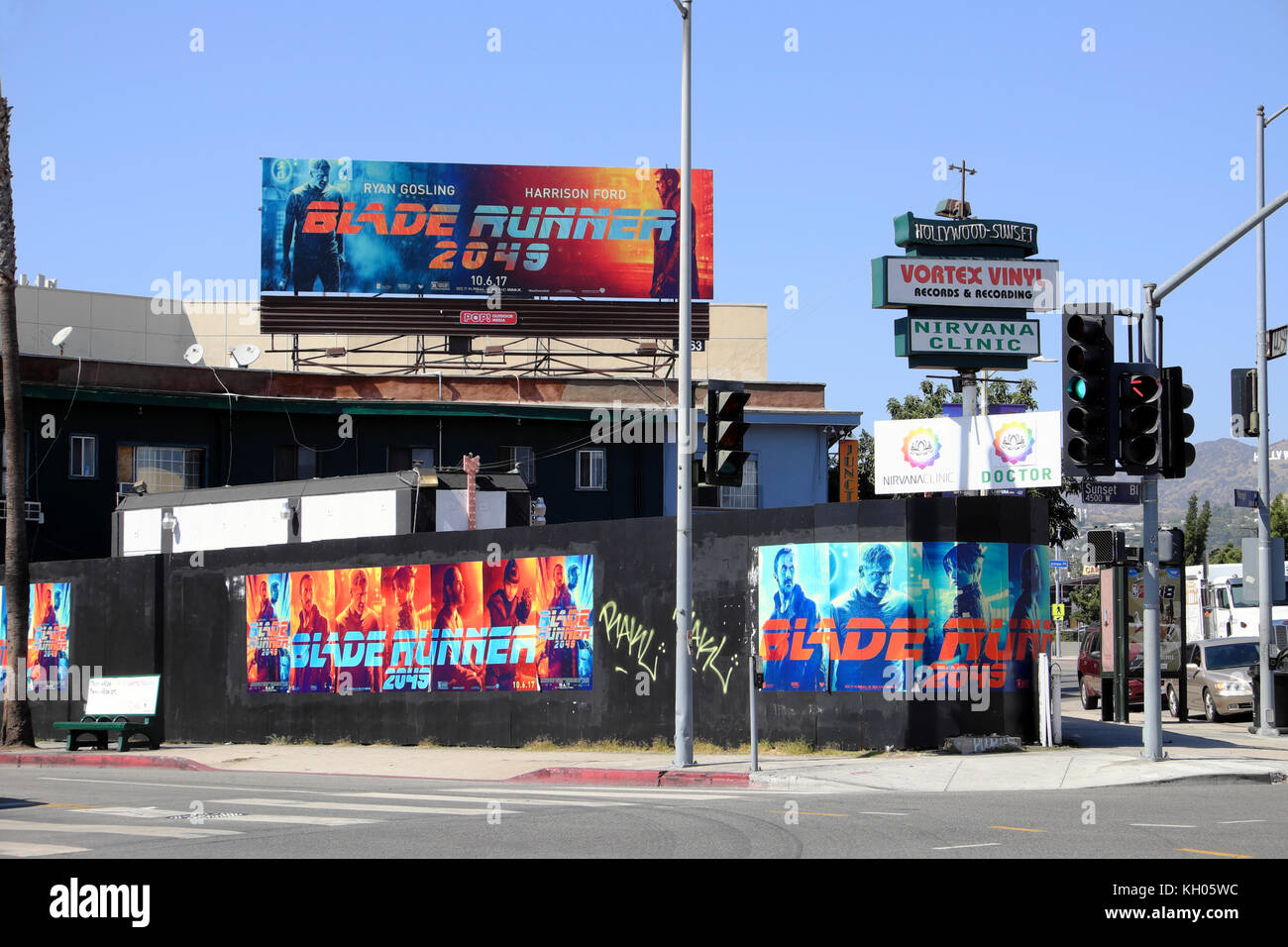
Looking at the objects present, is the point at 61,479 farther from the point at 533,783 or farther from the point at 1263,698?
the point at 1263,698

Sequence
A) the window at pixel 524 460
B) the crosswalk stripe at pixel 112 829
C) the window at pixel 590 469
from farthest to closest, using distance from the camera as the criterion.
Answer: the window at pixel 590 469 < the window at pixel 524 460 < the crosswalk stripe at pixel 112 829

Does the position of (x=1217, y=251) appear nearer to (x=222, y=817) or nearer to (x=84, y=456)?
(x=222, y=817)

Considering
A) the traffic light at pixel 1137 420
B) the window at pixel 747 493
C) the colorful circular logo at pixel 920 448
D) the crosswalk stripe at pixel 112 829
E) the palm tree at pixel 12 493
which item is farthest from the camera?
the window at pixel 747 493

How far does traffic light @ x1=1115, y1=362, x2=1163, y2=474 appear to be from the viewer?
17672 mm

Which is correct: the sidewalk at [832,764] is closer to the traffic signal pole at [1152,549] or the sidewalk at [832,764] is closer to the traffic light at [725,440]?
the traffic signal pole at [1152,549]

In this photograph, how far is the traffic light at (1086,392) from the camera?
17250 mm

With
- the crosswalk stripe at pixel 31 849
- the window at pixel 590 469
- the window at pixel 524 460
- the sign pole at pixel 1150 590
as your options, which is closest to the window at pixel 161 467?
the window at pixel 524 460

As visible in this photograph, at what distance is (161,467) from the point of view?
1617 inches

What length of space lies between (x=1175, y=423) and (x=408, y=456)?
29205mm

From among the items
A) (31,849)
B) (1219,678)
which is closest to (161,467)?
(1219,678)

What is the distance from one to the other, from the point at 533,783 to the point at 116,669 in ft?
49.9

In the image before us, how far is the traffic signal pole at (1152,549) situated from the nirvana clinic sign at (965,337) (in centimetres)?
848

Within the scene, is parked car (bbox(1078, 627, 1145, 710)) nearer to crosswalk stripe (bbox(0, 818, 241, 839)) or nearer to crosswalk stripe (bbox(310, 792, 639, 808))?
crosswalk stripe (bbox(310, 792, 639, 808))
